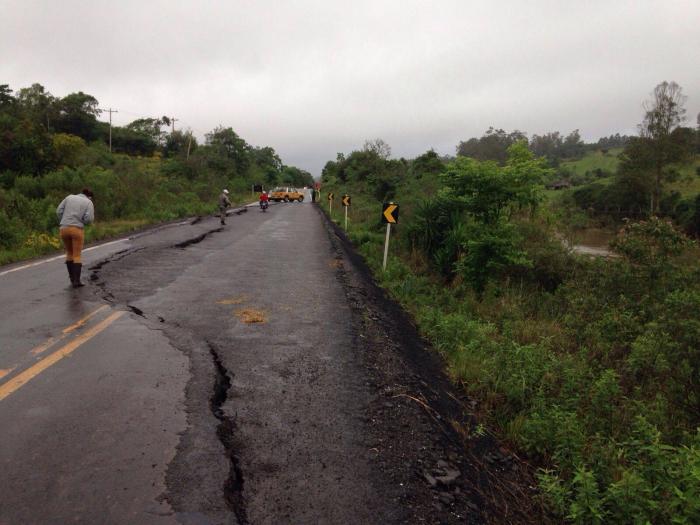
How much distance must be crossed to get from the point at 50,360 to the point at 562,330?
7218mm

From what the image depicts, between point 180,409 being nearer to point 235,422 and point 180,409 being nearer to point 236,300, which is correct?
point 235,422

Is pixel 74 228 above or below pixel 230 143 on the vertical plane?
below

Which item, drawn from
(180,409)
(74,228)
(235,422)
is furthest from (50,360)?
(74,228)

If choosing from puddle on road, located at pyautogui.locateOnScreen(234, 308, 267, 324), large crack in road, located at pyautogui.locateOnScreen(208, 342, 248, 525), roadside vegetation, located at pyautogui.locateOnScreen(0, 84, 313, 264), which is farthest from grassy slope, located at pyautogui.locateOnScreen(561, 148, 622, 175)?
large crack in road, located at pyautogui.locateOnScreen(208, 342, 248, 525)

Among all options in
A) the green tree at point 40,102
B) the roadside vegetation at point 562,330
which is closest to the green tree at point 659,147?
the roadside vegetation at point 562,330

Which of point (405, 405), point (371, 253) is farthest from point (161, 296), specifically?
point (371, 253)

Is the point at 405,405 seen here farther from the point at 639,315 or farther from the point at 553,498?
the point at 639,315

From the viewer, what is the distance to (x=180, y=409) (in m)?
3.93

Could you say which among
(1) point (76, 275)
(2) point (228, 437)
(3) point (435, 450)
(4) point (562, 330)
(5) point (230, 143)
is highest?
(5) point (230, 143)

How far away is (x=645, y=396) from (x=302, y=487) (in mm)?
4565

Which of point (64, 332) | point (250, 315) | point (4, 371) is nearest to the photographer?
point (4, 371)

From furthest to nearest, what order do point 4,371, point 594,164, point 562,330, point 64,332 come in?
point 594,164 → point 562,330 → point 64,332 → point 4,371

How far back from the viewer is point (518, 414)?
14.8ft

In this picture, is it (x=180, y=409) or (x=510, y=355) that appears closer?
(x=180, y=409)
